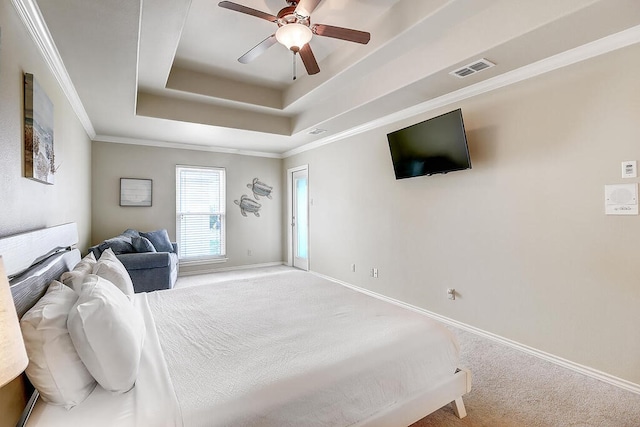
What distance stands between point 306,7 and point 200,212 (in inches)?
182

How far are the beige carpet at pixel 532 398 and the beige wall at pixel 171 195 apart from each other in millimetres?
4677

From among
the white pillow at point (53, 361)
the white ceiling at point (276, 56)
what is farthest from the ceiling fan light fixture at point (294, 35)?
the white pillow at point (53, 361)

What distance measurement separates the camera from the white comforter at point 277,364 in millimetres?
1154

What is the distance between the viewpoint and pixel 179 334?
1.75 metres

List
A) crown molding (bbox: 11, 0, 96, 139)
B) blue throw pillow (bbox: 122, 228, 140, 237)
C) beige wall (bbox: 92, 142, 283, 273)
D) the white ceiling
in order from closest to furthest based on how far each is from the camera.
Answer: crown molding (bbox: 11, 0, 96, 139) → the white ceiling → blue throw pillow (bbox: 122, 228, 140, 237) → beige wall (bbox: 92, 142, 283, 273)

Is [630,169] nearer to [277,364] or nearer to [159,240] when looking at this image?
[277,364]

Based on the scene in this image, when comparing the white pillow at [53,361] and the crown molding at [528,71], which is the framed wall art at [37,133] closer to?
the white pillow at [53,361]

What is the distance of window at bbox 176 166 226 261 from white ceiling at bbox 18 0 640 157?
1.06m

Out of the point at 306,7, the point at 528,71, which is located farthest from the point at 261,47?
the point at 528,71

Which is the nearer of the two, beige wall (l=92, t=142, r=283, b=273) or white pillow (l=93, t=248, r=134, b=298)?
white pillow (l=93, t=248, r=134, b=298)

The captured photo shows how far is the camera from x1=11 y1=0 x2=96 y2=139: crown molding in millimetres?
1827

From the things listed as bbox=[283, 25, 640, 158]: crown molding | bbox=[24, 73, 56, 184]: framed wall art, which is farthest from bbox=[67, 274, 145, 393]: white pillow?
bbox=[283, 25, 640, 158]: crown molding

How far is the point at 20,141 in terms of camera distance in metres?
1.79

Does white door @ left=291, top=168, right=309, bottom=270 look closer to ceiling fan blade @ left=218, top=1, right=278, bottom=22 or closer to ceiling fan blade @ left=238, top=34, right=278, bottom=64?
ceiling fan blade @ left=238, top=34, right=278, bottom=64
